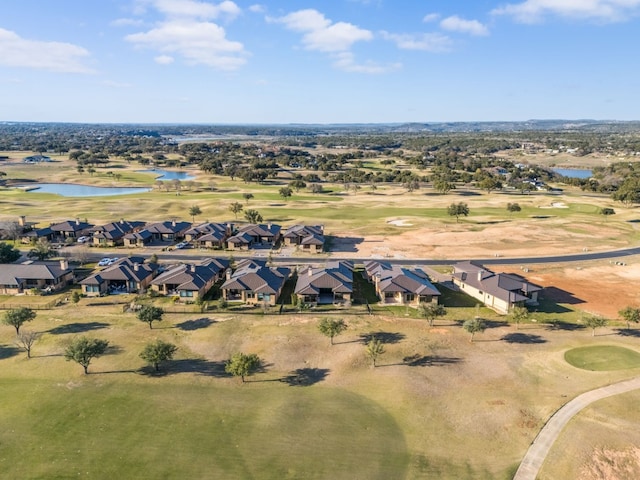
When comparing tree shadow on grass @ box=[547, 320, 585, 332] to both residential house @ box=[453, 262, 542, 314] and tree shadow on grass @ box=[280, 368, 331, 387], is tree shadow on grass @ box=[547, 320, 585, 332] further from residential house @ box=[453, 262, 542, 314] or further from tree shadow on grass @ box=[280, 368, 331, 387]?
tree shadow on grass @ box=[280, 368, 331, 387]

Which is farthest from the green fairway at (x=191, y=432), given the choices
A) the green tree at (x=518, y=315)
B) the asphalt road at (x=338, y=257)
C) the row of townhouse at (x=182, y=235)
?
the row of townhouse at (x=182, y=235)

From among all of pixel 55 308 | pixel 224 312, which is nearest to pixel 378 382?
pixel 224 312

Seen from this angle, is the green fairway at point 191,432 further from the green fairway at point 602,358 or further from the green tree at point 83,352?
the green fairway at point 602,358

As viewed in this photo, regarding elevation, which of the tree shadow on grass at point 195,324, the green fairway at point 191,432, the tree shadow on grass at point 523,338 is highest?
the tree shadow on grass at point 195,324

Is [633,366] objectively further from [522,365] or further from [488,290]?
[488,290]

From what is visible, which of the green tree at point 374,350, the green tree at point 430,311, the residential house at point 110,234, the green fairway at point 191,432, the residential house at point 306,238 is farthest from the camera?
the residential house at point 110,234
